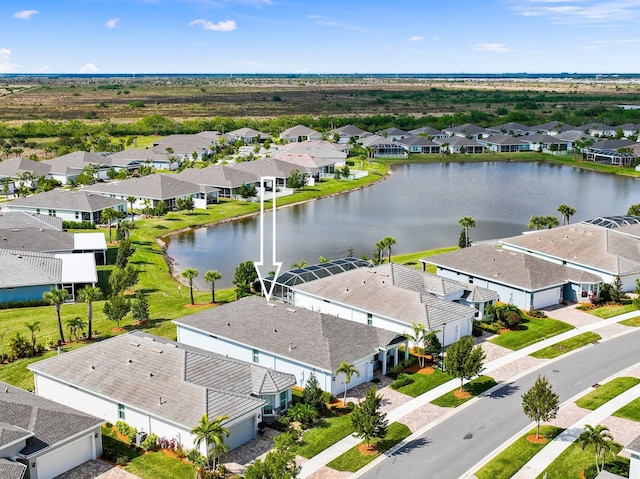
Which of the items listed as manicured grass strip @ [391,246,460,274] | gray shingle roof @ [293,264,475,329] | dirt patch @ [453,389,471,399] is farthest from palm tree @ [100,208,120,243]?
dirt patch @ [453,389,471,399]

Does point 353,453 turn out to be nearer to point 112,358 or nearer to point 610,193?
point 112,358

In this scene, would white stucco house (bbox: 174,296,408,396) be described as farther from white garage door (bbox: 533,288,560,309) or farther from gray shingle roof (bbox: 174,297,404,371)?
white garage door (bbox: 533,288,560,309)

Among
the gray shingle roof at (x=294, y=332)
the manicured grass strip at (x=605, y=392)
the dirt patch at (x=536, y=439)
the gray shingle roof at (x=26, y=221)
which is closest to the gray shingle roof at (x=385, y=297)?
the gray shingle roof at (x=294, y=332)

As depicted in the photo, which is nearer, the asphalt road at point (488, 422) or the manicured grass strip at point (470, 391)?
the asphalt road at point (488, 422)

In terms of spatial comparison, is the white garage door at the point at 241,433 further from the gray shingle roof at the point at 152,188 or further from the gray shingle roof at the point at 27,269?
the gray shingle roof at the point at 152,188

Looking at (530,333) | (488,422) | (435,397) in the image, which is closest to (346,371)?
(435,397)

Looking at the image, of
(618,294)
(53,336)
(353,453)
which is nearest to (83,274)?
(53,336)
